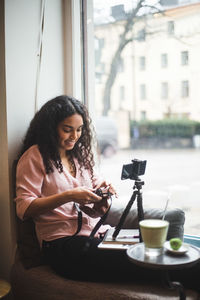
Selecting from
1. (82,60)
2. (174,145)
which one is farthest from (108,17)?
(174,145)

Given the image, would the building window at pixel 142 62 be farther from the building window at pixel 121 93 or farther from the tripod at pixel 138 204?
the tripod at pixel 138 204

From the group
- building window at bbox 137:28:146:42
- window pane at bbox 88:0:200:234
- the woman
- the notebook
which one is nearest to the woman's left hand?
the woman

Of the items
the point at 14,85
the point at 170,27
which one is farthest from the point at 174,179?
the point at 14,85

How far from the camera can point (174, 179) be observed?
2.12 meters

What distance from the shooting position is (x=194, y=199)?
2.06 metres

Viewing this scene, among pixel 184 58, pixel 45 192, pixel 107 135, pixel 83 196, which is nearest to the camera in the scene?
pixel 83 196

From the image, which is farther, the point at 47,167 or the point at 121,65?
Result: the point at 121,65

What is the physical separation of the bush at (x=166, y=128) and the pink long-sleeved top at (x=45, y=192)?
2.08 feet

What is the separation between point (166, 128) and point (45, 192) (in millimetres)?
826

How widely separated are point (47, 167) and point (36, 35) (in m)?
0.80

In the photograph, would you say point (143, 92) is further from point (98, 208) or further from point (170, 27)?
point (98, 208)

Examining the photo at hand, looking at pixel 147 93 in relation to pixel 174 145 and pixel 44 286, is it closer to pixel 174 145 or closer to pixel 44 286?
pixel 174 145

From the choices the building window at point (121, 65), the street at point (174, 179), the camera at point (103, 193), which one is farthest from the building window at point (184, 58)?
the camera at point (103, 193)

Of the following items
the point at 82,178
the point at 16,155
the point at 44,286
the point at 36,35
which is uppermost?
the point at 36,35
